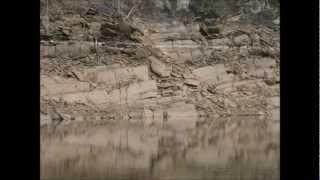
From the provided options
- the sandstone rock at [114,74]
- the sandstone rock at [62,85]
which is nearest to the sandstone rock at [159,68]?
the sandstone rock at [114,74]

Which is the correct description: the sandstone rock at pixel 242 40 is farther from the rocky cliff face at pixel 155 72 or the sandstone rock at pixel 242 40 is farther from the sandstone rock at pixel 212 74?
the sandstone rock at pixel 212 74

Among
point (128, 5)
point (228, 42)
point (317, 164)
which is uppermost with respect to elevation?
point (128, 5)

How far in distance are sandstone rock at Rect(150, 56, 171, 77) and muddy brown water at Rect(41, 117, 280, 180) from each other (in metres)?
0.81

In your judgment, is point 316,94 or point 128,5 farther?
point 128,5

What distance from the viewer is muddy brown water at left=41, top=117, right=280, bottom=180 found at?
13.9 ft

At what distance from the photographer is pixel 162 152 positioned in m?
5.86

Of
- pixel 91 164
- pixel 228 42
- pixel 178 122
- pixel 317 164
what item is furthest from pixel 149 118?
pixel 317 164

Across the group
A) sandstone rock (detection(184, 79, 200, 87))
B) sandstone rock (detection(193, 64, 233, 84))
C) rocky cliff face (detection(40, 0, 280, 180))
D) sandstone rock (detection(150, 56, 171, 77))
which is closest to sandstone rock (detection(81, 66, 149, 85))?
rocky cliff face (detection(40, 0, 280, 180))

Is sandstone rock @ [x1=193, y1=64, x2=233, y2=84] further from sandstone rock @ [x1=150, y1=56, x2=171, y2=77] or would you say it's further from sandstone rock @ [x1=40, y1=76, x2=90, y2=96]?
sandstone rock @ [x1=40, y1=76, x2=90, y2=96]

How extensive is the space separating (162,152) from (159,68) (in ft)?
6.70

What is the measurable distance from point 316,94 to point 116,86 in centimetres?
656

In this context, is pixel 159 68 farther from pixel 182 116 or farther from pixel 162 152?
pixel 162 152
